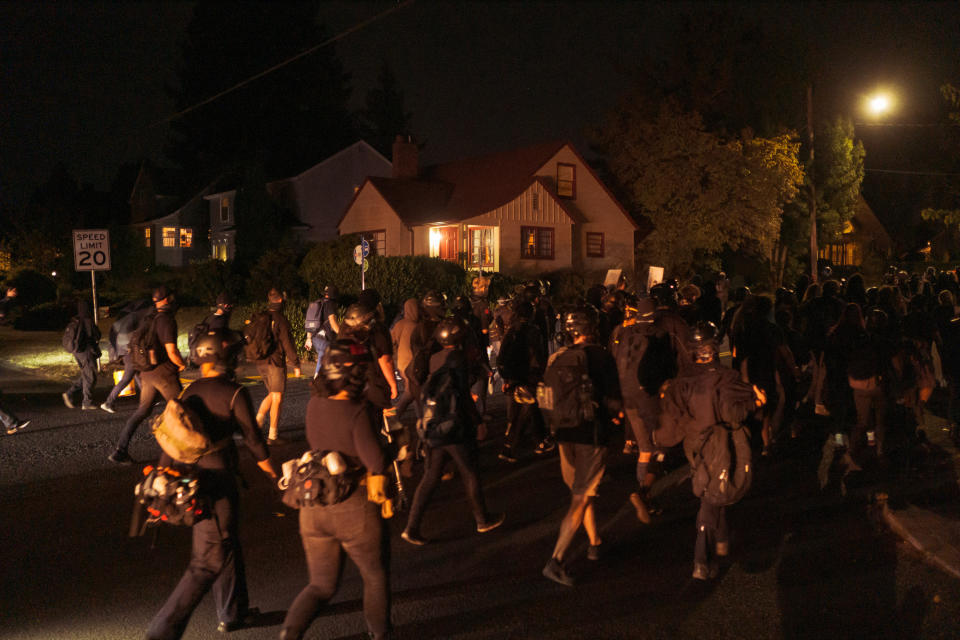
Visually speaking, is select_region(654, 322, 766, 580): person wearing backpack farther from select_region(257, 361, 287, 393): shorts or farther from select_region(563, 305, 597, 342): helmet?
select_region(257, 361, 287, 393): shorts

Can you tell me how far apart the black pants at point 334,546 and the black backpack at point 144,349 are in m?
5.00

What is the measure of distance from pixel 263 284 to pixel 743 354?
78.9 ft

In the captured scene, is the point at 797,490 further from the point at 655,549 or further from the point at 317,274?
the point at 317,274

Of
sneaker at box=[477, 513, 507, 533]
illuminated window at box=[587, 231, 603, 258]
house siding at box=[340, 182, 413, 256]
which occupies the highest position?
house siding at box=[340, 182, 413, 256]

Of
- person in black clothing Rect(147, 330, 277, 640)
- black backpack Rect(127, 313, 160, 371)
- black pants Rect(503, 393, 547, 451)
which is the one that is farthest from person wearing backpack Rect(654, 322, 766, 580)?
black backpack Rect(127, 313, 160, 371)

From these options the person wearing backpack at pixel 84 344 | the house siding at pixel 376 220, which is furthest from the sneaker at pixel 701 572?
the house siding at pixel 376 220

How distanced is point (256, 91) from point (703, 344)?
222ft

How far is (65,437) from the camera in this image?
10188mm

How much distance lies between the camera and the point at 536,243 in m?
35.0

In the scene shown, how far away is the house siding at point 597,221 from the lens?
122ft

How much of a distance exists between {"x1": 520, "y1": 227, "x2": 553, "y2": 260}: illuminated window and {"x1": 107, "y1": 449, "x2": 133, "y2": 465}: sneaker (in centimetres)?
2645

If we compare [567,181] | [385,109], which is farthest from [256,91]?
[567,181]

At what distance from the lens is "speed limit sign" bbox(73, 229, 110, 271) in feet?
53.4

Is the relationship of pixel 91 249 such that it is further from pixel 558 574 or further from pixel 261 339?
pixel 558 574
